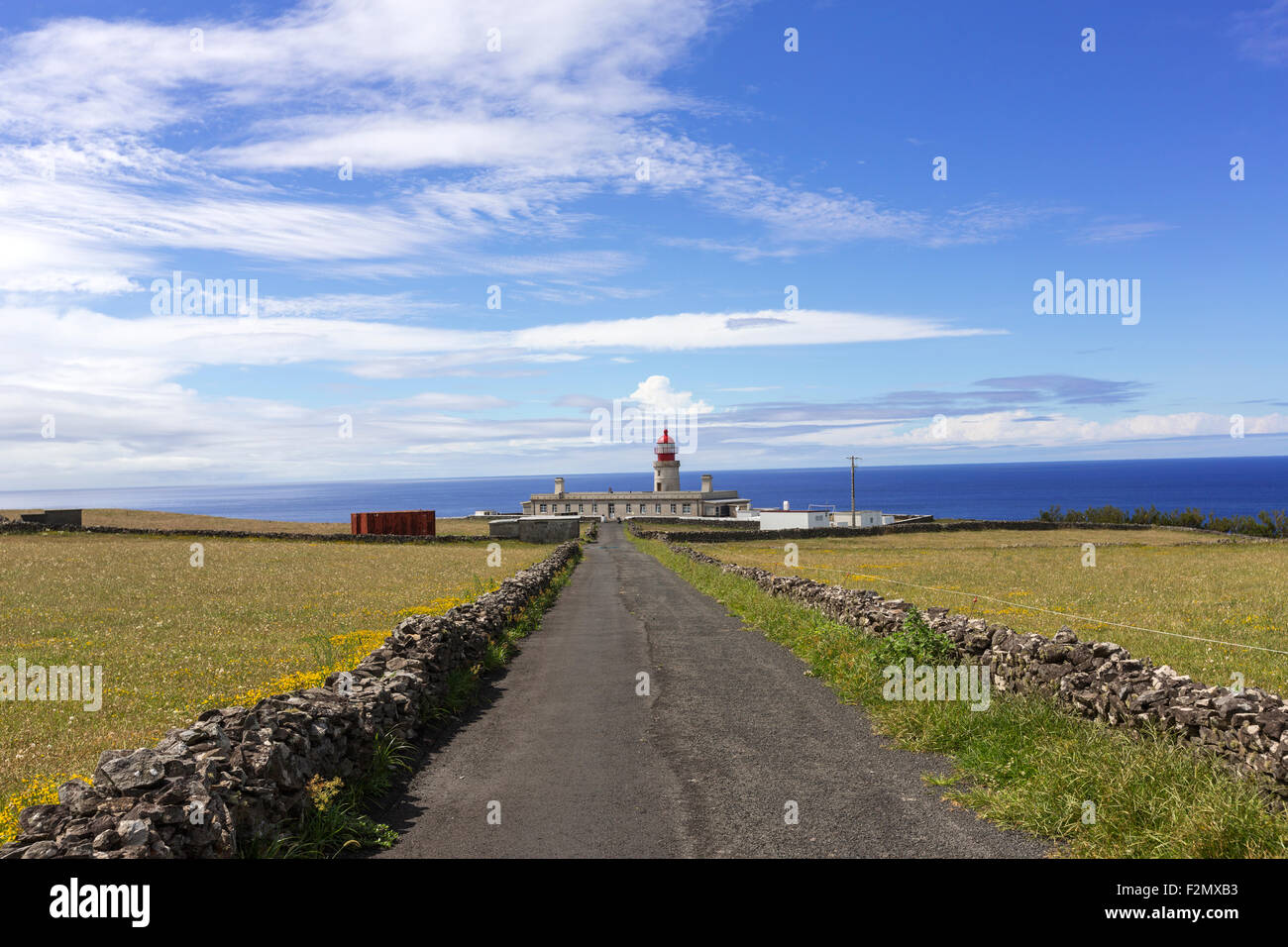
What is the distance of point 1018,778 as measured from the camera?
342 inches

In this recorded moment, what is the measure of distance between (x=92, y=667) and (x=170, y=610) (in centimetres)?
892

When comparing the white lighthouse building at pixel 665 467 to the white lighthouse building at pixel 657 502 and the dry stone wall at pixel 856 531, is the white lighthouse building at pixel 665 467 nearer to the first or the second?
the white lighthouse building at pixel 657 502

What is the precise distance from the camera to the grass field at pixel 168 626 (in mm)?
10656

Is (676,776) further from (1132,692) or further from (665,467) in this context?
(665,467)

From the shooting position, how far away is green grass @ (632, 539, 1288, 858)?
6.76 metres

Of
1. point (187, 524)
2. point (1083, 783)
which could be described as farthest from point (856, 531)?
point (1083, 783)

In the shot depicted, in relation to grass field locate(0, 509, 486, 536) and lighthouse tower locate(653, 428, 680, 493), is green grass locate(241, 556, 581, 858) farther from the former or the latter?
lighthouse tower locate(653, 428, 680, 493)

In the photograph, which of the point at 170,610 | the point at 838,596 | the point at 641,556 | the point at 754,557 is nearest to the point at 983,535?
the point at 754,557

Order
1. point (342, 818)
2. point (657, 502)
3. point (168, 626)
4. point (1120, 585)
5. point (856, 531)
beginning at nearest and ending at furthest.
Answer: point (342, 818) < point (168, 626) < point (1120, 585) < point (856, 531) < point (657, 502)

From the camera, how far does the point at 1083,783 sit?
7977 millimetres

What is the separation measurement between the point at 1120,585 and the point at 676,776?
27.5 meters

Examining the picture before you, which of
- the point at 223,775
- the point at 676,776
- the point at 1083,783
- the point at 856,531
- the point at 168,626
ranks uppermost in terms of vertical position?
the point at 223,775

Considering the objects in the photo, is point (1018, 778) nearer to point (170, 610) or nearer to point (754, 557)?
point (170, 610)
